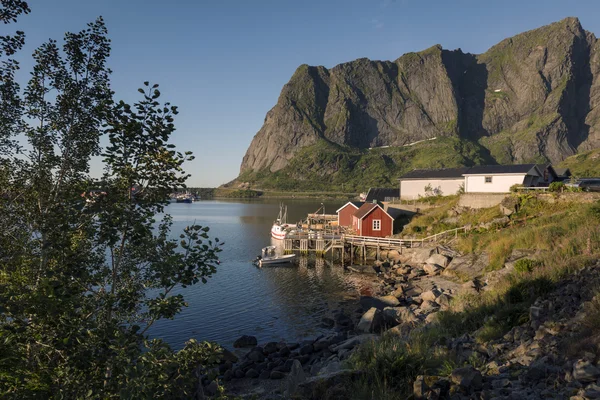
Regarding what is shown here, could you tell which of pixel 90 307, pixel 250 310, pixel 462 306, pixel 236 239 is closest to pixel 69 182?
pixel 90 307

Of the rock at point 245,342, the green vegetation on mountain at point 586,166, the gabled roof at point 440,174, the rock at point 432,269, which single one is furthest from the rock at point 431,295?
the green vegetation on mountain at point 586,166

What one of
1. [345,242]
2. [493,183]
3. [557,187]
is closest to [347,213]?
[345,242]

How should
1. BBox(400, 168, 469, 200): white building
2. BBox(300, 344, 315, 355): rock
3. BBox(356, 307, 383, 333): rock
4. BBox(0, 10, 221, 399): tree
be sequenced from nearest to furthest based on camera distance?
BBox(0, 10, 221, 399): tree, BBox(300, 344, 315, 355): rock, BBox(356, 307, 383, 333): rock, BBox(400, 168, 469, 200): white building

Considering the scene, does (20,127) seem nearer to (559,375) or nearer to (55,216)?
(55,216)

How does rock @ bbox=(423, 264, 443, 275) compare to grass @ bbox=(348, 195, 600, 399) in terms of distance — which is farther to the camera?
rock @ bbox=(423, 264, 443, 275)

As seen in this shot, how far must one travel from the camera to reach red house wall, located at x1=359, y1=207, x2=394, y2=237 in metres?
49.1

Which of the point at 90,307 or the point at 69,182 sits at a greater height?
the point at 69,182

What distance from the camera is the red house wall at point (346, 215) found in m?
58.2

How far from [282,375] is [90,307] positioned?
43.9ft

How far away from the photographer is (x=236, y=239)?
66.6m

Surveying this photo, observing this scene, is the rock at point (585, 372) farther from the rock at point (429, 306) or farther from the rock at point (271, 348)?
the rock at point (271, 348)

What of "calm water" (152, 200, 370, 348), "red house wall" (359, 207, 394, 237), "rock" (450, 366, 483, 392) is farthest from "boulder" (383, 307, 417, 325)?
"red house wall" (359, 207, 394, 237)

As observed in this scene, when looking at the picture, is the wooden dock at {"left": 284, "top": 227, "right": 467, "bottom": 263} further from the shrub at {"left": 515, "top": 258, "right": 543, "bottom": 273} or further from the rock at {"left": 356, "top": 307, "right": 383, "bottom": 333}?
the rock at {"left": 356, "top": 307, "right": 383, "bottom": 333}

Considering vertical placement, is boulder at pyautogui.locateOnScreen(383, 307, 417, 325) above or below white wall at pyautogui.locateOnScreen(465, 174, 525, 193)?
below
